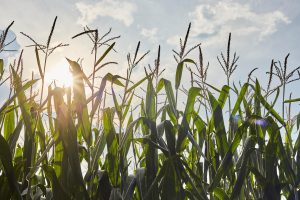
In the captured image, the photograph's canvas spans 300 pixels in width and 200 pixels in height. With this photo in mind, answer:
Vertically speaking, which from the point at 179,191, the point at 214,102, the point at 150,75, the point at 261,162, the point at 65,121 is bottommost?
the point at 179,191

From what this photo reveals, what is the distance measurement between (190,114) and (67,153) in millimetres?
931

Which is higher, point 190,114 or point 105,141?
point 190,114

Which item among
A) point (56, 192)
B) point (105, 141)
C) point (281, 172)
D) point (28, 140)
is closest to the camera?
point (56, 192)

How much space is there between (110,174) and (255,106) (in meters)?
1.19

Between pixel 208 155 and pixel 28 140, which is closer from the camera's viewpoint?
pixel 28 140

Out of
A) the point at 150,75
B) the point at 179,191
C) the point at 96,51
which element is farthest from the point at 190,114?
the point at 96,51

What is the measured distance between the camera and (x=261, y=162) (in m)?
2.52

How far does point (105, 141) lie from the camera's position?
2.24 meters

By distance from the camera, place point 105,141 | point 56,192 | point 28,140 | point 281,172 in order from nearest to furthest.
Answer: point 56,192 < point 28,140 < point 105,141 < point 281,172

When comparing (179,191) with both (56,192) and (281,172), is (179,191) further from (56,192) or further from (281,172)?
(281,172)

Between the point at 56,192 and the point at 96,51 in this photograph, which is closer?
the point at 56,192

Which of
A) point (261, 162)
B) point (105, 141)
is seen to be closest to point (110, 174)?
point (105, 141)

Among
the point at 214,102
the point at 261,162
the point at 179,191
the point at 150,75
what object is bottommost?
the point at 179,191

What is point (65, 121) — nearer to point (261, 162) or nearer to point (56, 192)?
point (56, 192)
